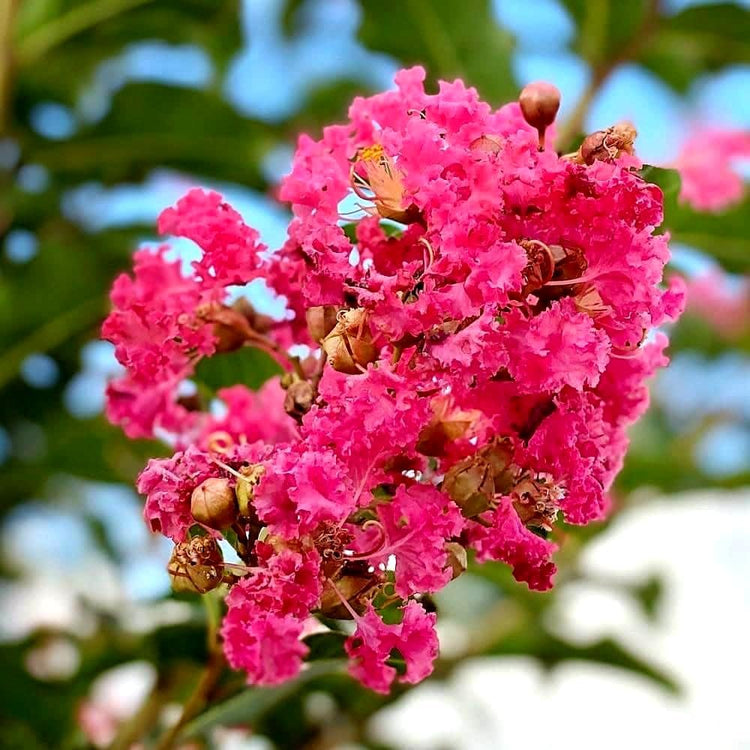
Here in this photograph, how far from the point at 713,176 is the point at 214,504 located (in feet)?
3.18

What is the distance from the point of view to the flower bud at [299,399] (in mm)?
705

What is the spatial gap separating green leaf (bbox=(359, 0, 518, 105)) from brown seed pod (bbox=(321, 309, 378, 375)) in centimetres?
67

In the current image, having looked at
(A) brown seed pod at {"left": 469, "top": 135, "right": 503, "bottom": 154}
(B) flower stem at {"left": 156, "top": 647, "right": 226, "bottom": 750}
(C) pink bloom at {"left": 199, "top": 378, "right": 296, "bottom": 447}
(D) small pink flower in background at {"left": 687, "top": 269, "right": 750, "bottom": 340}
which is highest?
(D) small pink flower in background at {"left": 687, "top": 269, "right": 750, "bottom": 340}

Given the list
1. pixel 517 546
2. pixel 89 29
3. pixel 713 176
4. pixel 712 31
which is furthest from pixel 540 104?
pixel 89 29

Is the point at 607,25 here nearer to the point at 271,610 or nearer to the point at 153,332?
the point at 153,332

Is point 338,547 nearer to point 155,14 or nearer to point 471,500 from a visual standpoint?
point 471,500

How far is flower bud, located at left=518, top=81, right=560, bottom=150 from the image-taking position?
0.72 m

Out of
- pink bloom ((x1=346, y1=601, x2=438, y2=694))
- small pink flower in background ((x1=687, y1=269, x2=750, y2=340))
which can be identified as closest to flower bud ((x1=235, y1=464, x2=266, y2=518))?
pink bloom ((x1=346, y1=601, x2=438, y2=694))

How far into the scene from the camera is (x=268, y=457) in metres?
0.67

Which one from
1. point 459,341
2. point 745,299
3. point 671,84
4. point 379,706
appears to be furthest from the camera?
point 745,299

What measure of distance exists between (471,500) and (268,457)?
0.14 m

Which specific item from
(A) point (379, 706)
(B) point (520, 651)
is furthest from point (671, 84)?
(A) point (379, 706)

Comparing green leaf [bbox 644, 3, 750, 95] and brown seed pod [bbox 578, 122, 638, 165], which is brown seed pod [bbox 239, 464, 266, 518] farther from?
green leaf [bbox 644, 3, 750, 95]

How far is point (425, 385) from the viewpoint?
0.66 metres
